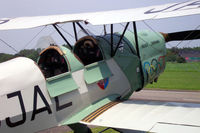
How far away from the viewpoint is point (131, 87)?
5.66 m

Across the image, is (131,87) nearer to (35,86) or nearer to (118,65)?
(118,65)

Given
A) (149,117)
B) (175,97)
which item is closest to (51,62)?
(149,117)

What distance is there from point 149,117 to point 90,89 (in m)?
1.35

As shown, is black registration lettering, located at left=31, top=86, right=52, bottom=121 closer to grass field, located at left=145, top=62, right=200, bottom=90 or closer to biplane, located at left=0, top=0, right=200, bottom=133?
biplane, located at left=0, top=0, right=200, bottom=133

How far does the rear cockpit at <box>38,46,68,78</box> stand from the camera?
15.8 feet

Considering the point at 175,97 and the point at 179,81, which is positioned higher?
the point at 175,97

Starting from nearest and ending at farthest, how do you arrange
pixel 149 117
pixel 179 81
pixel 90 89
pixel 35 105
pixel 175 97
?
pixel 35 105
pixel 149 117
pixel 90 89
pixel 175 97
pixel 179 81

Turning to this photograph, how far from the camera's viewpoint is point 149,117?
3.84 meters

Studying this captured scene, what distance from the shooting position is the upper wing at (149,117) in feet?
11.2

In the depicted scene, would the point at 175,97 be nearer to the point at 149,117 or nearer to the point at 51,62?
the point at 149,117

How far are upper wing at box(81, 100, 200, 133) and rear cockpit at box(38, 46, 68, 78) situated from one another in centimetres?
130

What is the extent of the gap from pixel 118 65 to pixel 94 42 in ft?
2.65

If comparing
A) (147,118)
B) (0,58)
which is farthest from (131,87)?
(0,58)

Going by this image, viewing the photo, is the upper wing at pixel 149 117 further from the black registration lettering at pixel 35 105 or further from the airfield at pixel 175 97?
the airfield at pixel 175 97
